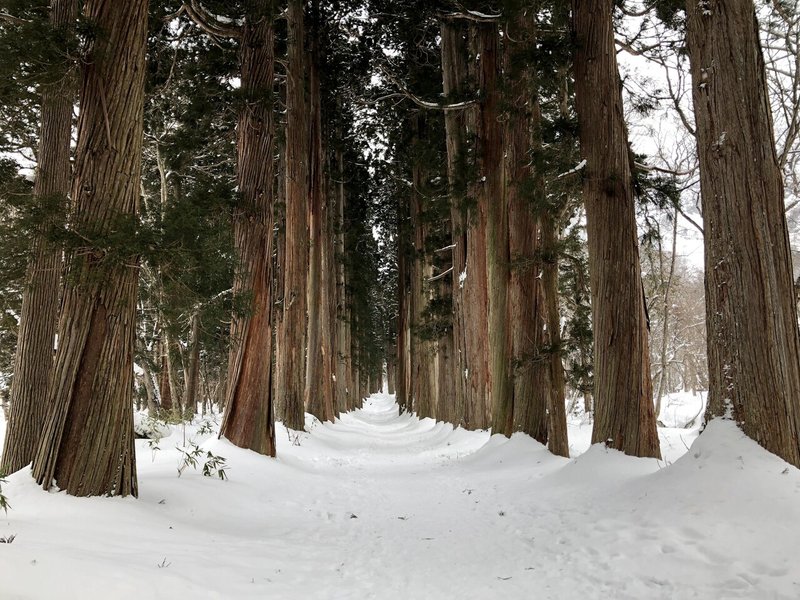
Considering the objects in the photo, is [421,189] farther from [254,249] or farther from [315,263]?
[254,249]

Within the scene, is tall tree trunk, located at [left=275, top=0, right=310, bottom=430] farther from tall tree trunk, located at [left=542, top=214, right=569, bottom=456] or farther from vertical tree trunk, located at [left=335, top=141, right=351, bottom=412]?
vertical tree trunk, located at [left=335, top=141, right=351, bottom=412]

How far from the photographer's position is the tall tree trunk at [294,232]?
1254 cm

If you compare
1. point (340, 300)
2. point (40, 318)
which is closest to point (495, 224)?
point (40, 318)

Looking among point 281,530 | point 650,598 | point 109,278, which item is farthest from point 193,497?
point 650,598

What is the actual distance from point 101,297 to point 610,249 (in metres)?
5.41

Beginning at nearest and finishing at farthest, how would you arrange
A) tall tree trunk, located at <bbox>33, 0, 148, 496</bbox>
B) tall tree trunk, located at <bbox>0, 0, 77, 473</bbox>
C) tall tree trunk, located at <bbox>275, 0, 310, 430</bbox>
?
tall tree trunk, located at <bbox>33, 0, 148, 496</bbox> < tall tree trunk, located at <bbox>0, 0, 77, 473</bbox> < tall tree trunk, located at <bbox>275, 0, 310, 430</bbox>

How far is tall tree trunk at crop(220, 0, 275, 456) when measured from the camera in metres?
8.19

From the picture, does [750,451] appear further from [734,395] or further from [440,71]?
[440,71]

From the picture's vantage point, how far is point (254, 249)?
828cm

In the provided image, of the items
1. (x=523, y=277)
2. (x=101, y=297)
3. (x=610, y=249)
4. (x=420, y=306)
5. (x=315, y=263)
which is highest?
(x=315, y=263)

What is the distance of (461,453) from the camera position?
36.6ft

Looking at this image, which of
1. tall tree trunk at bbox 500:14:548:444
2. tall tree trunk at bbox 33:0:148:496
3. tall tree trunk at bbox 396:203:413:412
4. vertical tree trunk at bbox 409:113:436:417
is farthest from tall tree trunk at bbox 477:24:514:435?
tall tree trunk at bbox 396:203:413:412

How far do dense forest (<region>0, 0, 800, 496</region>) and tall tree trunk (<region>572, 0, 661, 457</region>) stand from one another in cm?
3

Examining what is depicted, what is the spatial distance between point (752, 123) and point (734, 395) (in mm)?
2145
